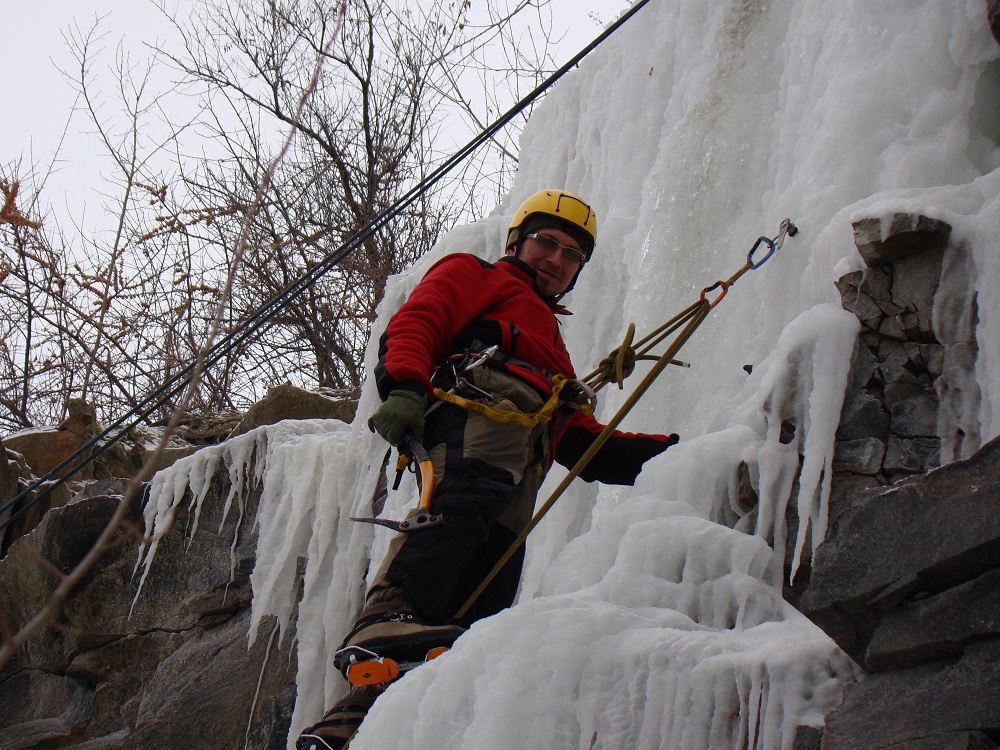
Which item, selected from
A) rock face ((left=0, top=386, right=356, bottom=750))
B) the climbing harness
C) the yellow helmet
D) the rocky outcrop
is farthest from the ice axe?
the rocky outcrop

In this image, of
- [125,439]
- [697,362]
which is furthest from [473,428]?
[125,439]

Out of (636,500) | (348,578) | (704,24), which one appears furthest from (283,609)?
(704,24)

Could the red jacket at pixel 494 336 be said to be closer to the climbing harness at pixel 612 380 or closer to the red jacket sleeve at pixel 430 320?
the red jacket sleeve at pixel 430 320

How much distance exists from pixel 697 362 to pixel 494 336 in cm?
135

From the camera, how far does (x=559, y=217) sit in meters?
3.19

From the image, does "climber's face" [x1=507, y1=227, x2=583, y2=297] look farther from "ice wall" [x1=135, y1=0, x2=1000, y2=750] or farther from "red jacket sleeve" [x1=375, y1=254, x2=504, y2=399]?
"ice wall" [x1=135, y1=0, x2=1000, y2=750]

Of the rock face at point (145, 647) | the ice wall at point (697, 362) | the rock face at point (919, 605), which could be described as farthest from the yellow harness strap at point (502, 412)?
the rock face at point (145, 647)

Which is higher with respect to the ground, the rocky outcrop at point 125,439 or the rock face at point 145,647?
the rocky outcrop at point 125,439

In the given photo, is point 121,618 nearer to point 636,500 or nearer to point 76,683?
point 76,683

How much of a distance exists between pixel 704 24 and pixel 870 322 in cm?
237

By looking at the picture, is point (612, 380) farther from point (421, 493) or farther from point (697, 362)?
point (697, 362)

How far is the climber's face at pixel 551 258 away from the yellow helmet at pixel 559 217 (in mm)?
25

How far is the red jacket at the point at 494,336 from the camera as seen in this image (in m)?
2.63

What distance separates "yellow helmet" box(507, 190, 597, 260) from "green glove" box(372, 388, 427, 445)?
2.97 ft
